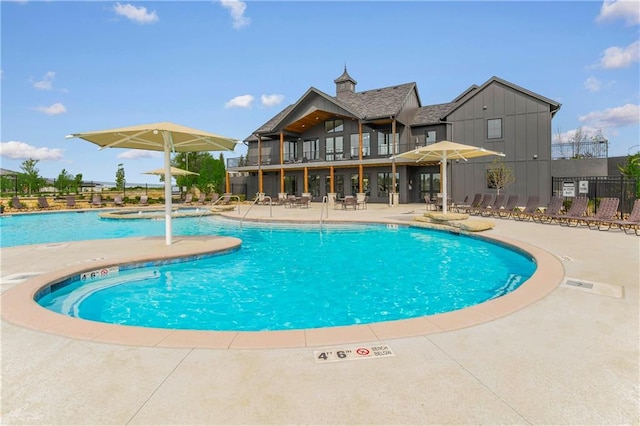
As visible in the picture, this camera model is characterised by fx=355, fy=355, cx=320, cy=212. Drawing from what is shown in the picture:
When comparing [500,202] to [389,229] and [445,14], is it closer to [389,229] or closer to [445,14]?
[389,229]

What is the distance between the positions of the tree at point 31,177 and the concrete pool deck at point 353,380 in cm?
3967

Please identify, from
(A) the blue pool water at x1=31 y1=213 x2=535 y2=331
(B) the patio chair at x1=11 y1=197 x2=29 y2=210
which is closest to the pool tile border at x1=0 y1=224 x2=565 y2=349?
(A) the blue pool water at x1=31 y1=213 x2=535 y2=331

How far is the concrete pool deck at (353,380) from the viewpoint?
2137mm

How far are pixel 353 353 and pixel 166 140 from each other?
7.52m

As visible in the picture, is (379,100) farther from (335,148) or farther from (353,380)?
(353,380)

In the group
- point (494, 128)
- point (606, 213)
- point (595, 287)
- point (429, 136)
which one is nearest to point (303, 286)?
point (595, 287)

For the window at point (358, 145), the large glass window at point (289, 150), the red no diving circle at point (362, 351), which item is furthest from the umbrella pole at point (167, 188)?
the large glass window at point (289, 150)

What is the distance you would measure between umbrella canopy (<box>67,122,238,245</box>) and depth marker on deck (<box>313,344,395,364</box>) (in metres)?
6.77

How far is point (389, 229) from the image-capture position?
1286 cm

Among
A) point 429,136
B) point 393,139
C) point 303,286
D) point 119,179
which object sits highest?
point 429,136

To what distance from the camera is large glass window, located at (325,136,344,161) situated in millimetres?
27031

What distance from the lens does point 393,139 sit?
886 inches

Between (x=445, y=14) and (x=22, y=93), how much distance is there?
1987 centimetres

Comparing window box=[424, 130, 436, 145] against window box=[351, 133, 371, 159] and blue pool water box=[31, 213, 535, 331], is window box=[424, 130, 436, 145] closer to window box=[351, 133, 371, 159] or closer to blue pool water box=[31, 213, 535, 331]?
window box=[351, 133, 371, 159]
